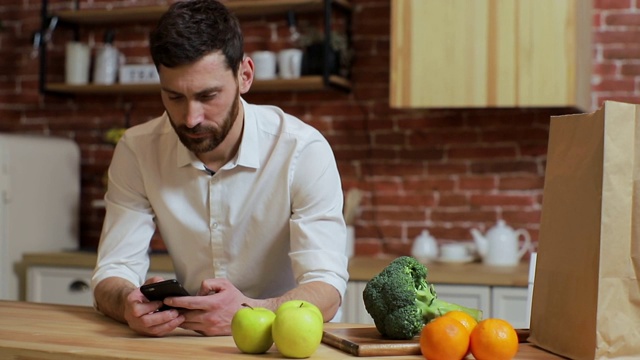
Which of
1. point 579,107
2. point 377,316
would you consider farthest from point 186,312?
point 579,107

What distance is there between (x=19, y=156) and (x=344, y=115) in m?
1.41

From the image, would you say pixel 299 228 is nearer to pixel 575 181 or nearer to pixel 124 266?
pixel 124 266

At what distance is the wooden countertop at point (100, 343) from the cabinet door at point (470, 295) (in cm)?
156

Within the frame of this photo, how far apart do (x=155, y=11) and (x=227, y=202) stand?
2019 millimetres

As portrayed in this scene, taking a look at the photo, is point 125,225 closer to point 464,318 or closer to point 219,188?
point 219,188

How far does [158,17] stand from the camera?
14.1 feet

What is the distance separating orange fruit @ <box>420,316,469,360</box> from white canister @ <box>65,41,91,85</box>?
10.4ft

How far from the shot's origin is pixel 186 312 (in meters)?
1.89

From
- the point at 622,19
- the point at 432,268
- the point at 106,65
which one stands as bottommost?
the point at 432,268

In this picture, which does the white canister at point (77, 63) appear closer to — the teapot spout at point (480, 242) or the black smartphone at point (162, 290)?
the teapot spout at point (480, 242)

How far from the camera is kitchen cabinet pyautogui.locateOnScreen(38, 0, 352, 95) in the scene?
391cm

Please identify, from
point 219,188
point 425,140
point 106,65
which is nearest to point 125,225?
point 219,188

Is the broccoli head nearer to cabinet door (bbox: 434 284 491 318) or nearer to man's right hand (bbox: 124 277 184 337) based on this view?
man's right hand (bbox: 124 277 184 337)

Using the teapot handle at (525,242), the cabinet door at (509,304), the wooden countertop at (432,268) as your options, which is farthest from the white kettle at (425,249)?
the cabinet door at (509,304)
